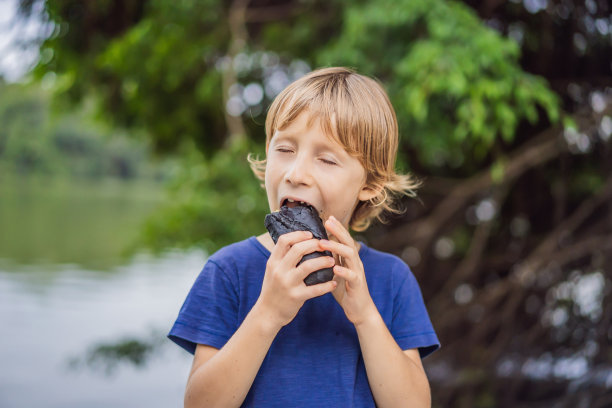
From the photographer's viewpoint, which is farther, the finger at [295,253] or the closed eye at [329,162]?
the closed eye at [329,162]

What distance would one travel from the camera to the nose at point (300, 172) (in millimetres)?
1162

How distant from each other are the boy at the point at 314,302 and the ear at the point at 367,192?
64mm

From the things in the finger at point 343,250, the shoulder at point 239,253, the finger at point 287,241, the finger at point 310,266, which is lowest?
the finger at point 310,266

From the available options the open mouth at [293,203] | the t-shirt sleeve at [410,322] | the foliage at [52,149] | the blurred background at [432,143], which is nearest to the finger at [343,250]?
the open mouth at [293,203]

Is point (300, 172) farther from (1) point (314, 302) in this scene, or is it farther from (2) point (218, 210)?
(2) point (218, 210)

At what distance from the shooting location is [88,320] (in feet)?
23.9

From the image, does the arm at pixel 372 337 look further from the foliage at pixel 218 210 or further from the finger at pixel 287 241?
the foliage at pixel 218 210

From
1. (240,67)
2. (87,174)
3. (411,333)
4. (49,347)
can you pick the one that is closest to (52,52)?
(240,67)

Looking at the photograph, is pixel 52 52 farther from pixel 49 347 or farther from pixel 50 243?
pixel 50 243

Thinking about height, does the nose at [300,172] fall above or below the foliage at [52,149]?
below

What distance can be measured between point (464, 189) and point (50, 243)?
485 inches

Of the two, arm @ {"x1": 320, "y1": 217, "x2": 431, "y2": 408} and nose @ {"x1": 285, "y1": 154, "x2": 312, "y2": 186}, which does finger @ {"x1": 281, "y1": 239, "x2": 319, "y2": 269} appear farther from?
nose @ {"x1": 285, "y1": 154, "x2": 312, "y2": 186}

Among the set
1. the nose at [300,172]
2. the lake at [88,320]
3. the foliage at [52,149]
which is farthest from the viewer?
the foliage at [52,149]

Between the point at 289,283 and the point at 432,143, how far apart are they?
2493 millimetres
